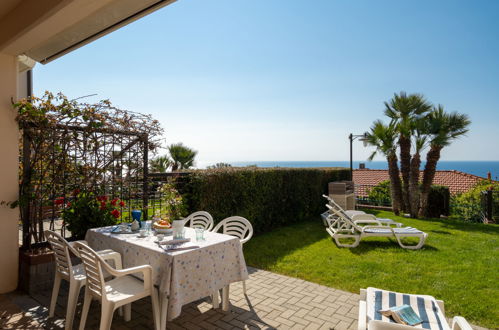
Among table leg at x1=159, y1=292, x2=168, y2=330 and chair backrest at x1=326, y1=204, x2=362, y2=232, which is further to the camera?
chair backrest at x1=326, y1=204, x2=362, y2=232

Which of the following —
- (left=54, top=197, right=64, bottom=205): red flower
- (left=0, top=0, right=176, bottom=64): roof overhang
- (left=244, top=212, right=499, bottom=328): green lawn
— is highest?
(left=0, top=0, right=176, bottom=64): roof overhang

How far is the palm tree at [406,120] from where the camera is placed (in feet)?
35.9

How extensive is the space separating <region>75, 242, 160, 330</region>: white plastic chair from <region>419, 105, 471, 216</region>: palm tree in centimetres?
1064

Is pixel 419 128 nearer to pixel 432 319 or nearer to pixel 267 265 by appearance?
pixel 267 265

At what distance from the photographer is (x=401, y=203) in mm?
11453

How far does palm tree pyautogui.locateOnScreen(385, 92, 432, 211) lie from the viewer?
10.9m

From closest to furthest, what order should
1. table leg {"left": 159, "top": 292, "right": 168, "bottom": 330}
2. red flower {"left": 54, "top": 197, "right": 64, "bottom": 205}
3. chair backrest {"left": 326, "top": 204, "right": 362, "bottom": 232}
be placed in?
table leg {"left": 159, "top": 292, "right": 168, "bottom": 330} < red flower {"left": 54, "top": 197, "right": 64, "bottom": 205} < chair backrest {"left": 326, "top": 204, "right": 362, "bottom": 232}

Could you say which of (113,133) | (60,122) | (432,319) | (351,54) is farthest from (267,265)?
(351,54)

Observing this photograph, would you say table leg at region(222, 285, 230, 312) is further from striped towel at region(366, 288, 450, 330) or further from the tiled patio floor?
striped towel at region(366, 288, 450, 330)

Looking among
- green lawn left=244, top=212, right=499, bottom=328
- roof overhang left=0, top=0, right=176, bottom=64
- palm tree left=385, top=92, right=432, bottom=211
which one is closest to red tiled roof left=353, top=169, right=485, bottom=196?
palm tree left=385, top=92, right=432, bottom=211

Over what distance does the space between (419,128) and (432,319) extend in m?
9.92

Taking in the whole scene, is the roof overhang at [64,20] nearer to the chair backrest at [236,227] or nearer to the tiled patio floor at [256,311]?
the chair backrest at [236,227]

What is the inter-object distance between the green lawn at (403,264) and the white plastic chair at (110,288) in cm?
265

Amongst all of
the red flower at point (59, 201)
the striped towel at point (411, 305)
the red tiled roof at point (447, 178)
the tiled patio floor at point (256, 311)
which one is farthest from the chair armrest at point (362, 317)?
the red tiled roof at point (447, 178)
